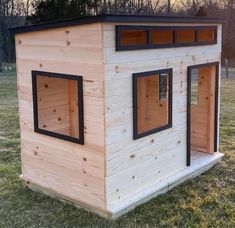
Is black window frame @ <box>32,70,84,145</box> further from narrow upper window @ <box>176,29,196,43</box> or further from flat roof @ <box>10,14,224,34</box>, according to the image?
narrow upper window @ <box>176,29,196,43</box>

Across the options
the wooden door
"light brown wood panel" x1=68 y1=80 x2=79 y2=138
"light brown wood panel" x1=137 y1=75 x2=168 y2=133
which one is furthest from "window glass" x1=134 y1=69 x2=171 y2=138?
"light brown wood panel" x1=68 y1=80 x2=79 y2=138

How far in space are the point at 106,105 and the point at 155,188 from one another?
4.21ft

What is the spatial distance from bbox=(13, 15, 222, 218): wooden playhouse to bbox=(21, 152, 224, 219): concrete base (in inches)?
0.5

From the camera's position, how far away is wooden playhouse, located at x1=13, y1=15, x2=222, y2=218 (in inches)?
151

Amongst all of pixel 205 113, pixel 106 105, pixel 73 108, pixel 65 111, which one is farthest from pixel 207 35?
pixel 106 105

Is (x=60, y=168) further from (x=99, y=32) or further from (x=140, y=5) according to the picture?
(x=140, y=5)

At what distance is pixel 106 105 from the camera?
3.80 metres

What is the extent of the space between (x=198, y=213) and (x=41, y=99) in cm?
215

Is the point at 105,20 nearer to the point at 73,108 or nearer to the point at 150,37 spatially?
the point at 150,37

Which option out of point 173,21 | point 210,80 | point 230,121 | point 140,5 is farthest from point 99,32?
point 140,5

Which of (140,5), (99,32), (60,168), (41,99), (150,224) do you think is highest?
(140,5)

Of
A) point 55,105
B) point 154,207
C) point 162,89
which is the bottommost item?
point 154,207

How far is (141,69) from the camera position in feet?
13.6

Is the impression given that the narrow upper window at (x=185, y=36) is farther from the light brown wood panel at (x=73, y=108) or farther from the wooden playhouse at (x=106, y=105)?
the light brown wood panel at (x=73, y=108)
